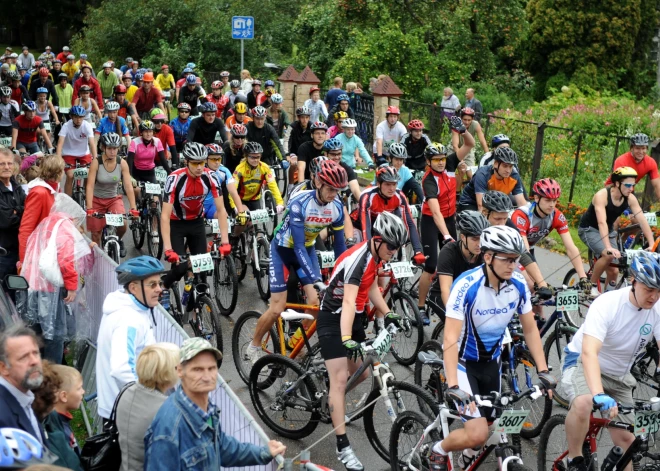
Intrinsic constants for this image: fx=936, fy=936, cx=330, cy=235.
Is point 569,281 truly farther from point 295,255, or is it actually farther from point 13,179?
point 13,179

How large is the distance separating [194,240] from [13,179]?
6.79 ft

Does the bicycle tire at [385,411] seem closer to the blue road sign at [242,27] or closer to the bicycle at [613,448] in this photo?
the bicycle at [613,448]

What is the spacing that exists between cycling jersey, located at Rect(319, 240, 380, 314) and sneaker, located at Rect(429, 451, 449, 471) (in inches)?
51.4

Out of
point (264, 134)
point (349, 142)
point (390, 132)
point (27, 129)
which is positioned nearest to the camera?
point (349, 142)

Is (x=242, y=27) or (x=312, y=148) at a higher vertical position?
(x=242, y=27)

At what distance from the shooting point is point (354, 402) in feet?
25.6

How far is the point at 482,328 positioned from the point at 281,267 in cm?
279

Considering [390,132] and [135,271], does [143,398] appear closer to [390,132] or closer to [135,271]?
[135,271]

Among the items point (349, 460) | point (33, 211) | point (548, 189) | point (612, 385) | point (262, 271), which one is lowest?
point (262, 271)

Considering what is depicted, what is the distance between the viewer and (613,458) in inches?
228

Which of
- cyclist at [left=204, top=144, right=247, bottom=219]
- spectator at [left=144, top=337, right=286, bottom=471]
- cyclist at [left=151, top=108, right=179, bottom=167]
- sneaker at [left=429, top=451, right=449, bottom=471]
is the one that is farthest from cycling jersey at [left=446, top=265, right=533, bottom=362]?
cyclist at [left=151, top=108, right=179, bottom=167]

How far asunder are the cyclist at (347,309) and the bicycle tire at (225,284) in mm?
3818

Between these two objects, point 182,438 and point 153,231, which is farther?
point 153,231

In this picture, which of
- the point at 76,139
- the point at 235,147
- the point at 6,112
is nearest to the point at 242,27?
the point at 6,112
